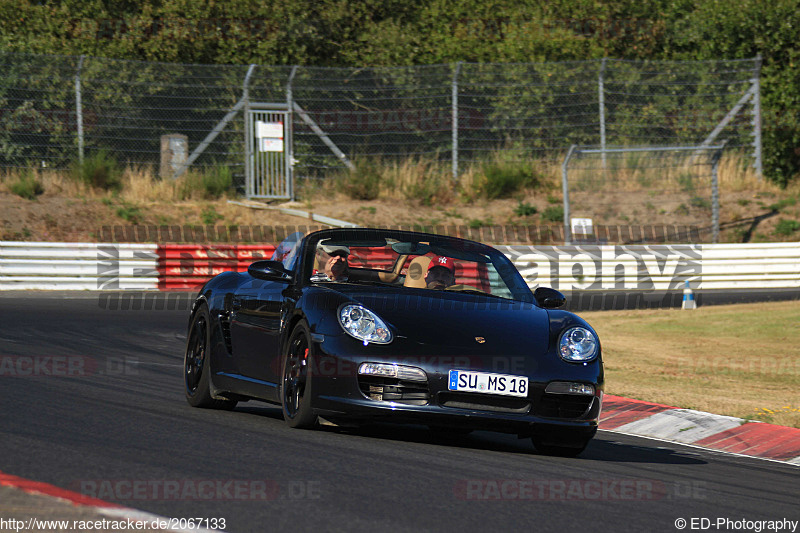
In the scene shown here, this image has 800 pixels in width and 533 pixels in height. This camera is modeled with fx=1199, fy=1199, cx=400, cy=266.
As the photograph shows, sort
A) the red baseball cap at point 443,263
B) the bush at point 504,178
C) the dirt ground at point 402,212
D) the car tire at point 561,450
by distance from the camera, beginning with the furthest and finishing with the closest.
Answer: the bush at point 504,178 < the dirt ground at point 402,212 < the red baseball cap at point 443,263 < the car tire at point 561,450

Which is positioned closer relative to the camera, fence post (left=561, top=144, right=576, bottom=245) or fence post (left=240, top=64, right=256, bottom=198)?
fence post (left=561, top=144, right=576, bottom=245)

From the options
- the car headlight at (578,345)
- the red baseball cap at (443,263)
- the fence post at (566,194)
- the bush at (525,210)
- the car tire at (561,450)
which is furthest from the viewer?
the bush at (525,210)

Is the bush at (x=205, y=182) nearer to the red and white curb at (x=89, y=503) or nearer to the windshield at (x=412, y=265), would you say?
the windshield at (x=412, y=265)

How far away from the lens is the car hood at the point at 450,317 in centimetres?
686

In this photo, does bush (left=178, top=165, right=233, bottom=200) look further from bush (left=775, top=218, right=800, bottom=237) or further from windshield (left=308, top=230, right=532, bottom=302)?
windshield (left=308, top=230, right=532, bottom=302)

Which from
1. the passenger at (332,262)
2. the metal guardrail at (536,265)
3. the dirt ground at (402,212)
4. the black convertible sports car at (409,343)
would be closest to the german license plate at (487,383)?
the black convertible sports car at (409,343)

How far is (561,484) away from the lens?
579cm

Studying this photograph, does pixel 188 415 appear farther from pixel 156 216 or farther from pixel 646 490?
pixel 156 216

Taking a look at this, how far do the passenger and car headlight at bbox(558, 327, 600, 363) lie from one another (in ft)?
4.95

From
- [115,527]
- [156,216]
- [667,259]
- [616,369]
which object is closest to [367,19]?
[156,216]

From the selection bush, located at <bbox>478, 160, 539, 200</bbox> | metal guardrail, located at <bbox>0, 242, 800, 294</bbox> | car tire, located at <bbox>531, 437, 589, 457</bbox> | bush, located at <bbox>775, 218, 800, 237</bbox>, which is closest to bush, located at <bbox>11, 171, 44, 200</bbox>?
metal guardrail, located at <bbox>0, 242, 800, 294</bbox>

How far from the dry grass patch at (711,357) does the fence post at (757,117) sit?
9170 mm

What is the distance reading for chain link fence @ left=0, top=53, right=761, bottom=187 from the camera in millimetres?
25203

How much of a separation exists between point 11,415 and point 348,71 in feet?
65.4
